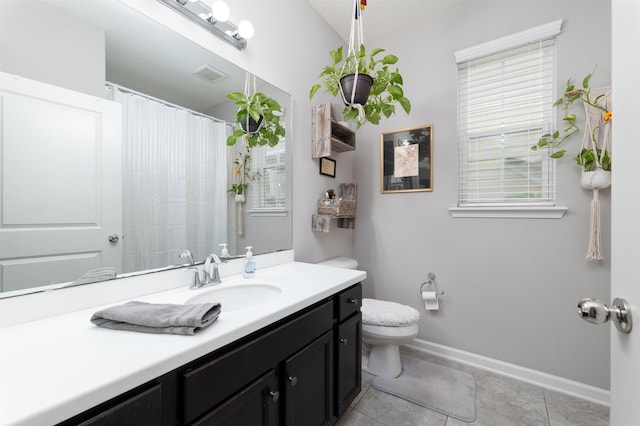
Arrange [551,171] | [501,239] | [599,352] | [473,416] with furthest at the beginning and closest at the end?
[501,239] < [551,171] < [599,352] < [473,416]

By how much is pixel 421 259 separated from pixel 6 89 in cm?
240

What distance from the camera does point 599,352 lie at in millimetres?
1600

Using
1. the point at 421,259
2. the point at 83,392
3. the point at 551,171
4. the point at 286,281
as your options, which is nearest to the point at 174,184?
the point at 286,281

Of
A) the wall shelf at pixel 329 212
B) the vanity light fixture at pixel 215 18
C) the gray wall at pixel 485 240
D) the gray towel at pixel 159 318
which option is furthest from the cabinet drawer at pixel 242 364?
the vanity light fixture at pixel 215 18

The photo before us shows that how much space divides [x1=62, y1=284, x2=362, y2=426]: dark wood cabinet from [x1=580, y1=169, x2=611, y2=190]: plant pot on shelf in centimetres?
148

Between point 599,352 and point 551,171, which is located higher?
point 551,171

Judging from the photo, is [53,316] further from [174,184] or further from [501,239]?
[501,239]

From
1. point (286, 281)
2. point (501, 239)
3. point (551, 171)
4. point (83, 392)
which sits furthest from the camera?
point (501, 239)

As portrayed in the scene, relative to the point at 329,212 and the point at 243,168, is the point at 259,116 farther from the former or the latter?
the point at 329,212

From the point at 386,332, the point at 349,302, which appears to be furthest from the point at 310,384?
the point at 386,332

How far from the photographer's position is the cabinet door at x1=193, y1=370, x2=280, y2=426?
0.76 m

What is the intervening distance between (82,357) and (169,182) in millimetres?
772

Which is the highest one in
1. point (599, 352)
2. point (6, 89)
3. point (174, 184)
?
point (6, 89)

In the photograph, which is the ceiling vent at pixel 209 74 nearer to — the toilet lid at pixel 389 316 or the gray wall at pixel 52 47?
the gray wall at pixel 52 47
